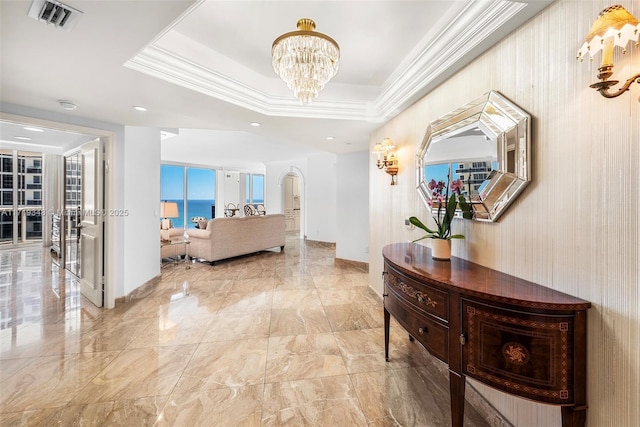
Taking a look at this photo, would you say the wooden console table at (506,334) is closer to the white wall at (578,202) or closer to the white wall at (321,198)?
the white wall at (578,202)

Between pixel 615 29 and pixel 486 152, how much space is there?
2.67 ft

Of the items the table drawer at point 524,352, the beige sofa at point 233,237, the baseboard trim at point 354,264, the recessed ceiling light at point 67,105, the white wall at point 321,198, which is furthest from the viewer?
the white wall at point 321,198

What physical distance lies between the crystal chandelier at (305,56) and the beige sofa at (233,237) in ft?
13.6

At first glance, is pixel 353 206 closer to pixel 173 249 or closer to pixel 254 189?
pixel 173 249

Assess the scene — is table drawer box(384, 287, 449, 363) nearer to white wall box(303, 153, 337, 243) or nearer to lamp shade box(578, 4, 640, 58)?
lamp shade box(578, 4, 640, 58)

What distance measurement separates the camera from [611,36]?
0.94 m

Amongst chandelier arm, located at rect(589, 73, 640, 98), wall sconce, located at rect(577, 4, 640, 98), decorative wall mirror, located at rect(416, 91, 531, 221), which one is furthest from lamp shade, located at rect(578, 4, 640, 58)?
decorative wall mirror, located at rect(416, 91, 531, 221)

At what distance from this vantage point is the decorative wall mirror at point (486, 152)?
4.77 feet

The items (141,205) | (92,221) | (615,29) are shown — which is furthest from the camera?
(141,205)

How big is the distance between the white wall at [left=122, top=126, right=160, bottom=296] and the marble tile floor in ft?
1.23

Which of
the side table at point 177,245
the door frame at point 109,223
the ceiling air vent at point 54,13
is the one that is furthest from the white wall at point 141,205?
the ceiling air vent at point 54,13

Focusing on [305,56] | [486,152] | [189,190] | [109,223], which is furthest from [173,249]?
[486,152]

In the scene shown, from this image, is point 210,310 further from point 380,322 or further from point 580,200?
point 580,200

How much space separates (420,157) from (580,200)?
1433 millimetres
